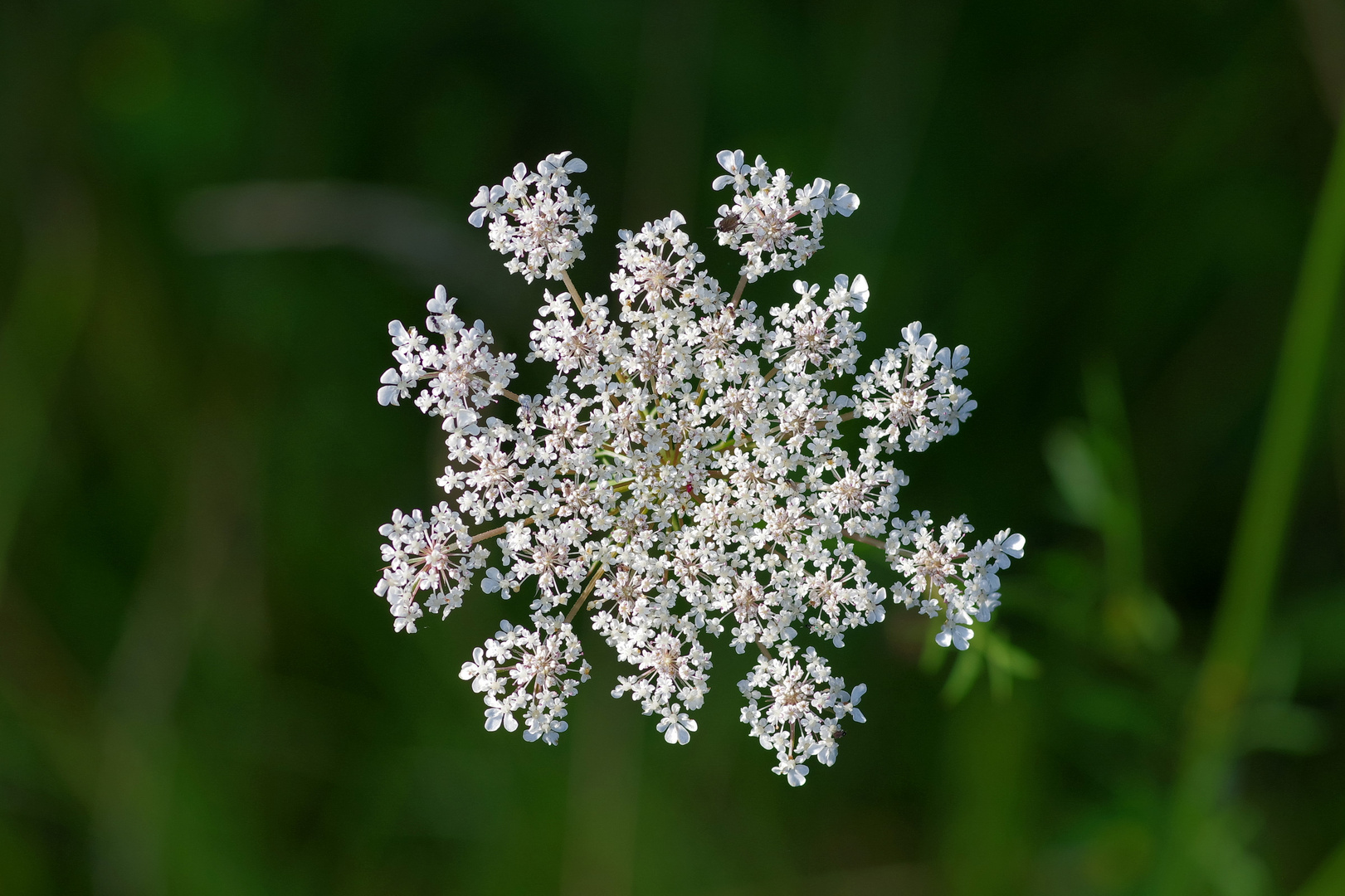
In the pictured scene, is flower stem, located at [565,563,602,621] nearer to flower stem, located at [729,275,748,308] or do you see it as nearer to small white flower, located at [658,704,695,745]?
small white flower, located at [658,704,695,745]

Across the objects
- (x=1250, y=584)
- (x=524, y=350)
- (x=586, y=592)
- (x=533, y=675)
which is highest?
(x=524, y=350)

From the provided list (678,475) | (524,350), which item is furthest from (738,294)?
(524,350)

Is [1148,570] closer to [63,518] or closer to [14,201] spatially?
[63,518]

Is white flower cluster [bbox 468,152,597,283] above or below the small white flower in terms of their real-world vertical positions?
above

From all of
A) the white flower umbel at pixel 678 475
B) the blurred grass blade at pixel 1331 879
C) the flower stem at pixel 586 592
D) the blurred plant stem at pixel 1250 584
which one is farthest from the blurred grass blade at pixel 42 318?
the blurred grass blade at pixel 1331 879

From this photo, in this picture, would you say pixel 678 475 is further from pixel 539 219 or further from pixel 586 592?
pixel 539 219

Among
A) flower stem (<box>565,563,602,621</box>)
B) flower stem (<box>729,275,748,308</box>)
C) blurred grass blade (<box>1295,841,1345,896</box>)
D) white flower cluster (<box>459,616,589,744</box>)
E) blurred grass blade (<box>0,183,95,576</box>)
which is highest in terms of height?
blurred grass blade (<box>0,183,95,576</box>)

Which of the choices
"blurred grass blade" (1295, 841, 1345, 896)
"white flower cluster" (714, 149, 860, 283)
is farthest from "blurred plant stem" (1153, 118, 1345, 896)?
"white flower cluster" (714, 149, 860, 283)
